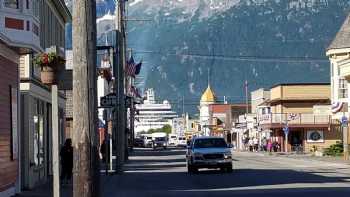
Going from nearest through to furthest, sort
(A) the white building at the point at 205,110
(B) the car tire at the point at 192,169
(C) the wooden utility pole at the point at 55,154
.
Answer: (C) the wooden utility pole at the point at 55,154 → (B) the car tire at the point at 192,169 → (A) the white building at the point at 205,110

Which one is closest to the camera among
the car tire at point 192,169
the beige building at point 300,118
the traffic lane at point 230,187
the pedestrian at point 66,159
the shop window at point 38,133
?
the traffic lane at point 230,187

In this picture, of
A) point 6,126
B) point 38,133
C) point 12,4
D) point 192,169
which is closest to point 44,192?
point 6,126

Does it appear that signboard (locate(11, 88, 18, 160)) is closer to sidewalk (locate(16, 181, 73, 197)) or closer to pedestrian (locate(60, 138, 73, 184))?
sidewalk (locate(16, 181, 73, 197))

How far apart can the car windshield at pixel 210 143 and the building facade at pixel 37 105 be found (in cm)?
707

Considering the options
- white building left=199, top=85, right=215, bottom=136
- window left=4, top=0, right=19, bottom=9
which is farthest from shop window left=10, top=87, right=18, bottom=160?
white building left=199, top=85, right=215, bottom=136

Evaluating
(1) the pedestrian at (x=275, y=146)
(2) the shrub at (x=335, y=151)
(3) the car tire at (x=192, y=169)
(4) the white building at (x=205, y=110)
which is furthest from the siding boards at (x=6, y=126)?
(4) the white building at (x=205, y=110)

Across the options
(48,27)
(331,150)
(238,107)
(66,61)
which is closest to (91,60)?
(66,61)

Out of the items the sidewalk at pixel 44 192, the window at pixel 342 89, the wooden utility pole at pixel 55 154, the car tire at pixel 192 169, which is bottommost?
the car tire at pixel 192 169

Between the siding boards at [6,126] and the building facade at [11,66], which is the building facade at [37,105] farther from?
the siding boards at [6,126]

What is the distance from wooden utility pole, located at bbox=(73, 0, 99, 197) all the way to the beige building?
77770 millimetres

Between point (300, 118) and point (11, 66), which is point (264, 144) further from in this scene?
point (11, 66)

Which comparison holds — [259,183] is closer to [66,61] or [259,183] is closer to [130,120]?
[66,61]

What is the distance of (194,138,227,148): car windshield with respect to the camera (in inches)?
1649

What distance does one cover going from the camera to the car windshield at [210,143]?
41.9 metres
